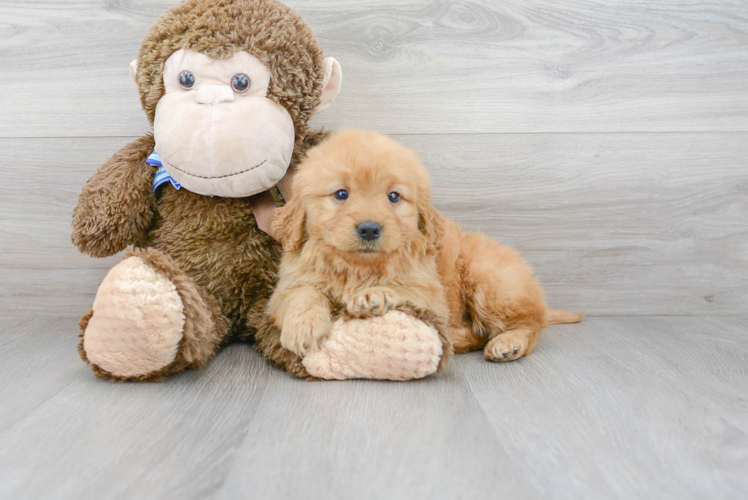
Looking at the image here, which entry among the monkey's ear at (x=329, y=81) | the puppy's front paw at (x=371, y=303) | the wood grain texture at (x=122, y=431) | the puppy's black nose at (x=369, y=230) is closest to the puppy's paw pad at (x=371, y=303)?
the puppy's front paw at (x=371, y=303)

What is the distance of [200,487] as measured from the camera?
80cm

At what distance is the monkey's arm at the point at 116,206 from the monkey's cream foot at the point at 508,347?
933 millimetres

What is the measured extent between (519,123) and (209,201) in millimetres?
1001

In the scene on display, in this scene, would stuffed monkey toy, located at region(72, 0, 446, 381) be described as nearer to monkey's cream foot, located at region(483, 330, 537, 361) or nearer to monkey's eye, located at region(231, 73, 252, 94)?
monkey's eye, located at region(231, 73, 252, 94)

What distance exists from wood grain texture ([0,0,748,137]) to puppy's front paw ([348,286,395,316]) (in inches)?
28.8

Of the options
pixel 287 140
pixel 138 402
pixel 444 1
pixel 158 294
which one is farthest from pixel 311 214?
pixel 444 1

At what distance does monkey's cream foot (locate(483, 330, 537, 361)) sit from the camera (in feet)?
4.63

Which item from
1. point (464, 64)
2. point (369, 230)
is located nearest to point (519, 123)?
point (464, 64)

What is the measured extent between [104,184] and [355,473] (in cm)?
96

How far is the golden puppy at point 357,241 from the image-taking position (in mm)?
1180

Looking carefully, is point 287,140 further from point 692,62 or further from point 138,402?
point 692,62

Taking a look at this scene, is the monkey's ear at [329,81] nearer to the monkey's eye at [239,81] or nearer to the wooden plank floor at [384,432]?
the monkey's eye at [239,81]

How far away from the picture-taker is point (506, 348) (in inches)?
55.4

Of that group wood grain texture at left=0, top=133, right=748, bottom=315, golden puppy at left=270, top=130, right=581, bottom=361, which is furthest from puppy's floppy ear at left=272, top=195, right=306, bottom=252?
wood grain texture at left=0, top=133, right=748, bottom=315
